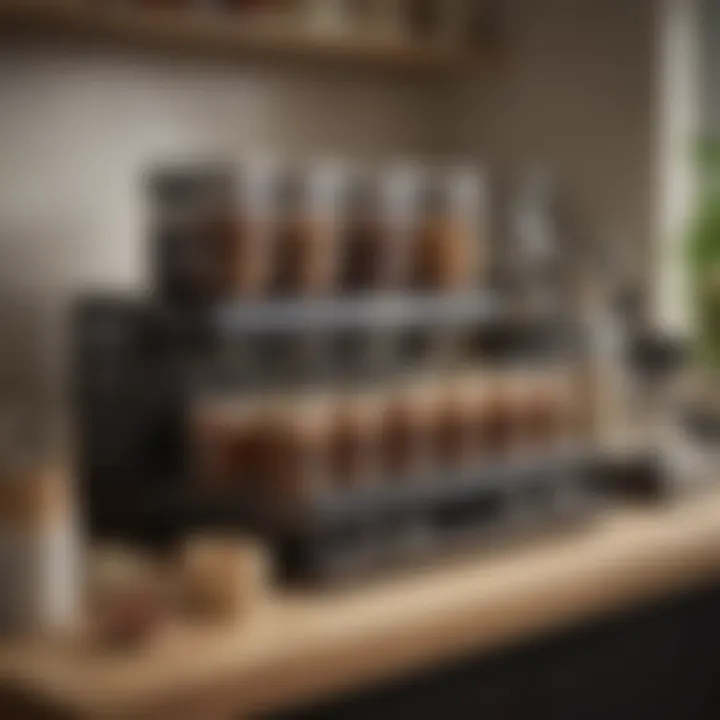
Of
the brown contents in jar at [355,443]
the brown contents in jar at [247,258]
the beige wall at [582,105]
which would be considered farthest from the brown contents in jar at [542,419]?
the beige wall at [582,105]

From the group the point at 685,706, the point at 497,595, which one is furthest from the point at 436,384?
the point at 685,706

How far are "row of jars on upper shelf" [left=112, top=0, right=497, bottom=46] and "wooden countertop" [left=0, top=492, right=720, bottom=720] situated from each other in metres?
0.80

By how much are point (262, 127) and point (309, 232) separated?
25.7 inches

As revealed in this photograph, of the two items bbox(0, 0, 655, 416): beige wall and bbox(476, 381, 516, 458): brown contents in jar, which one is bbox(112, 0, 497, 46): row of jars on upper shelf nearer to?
bbox(0, 0, 655, 416): beige wall

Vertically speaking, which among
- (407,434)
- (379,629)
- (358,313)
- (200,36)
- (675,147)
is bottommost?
(379,629)

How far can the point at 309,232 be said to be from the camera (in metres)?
1.83

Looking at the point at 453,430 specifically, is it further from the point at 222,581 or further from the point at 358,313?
the point at 222,581

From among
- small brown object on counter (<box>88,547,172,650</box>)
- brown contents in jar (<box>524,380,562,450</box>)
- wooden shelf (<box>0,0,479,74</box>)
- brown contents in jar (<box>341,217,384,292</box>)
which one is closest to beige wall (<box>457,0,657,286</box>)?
wooden shelf (<box>0,0,479,74</box>)

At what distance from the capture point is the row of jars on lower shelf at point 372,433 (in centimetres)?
172

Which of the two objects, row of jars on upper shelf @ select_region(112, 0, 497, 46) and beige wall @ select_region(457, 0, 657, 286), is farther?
beige wall @ select_region(457, 0, 657, 286)

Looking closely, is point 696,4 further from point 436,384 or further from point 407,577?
point 407,577

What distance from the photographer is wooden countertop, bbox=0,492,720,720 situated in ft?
4.46

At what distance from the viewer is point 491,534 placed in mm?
1835

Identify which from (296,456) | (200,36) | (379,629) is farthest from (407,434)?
(200,36)
